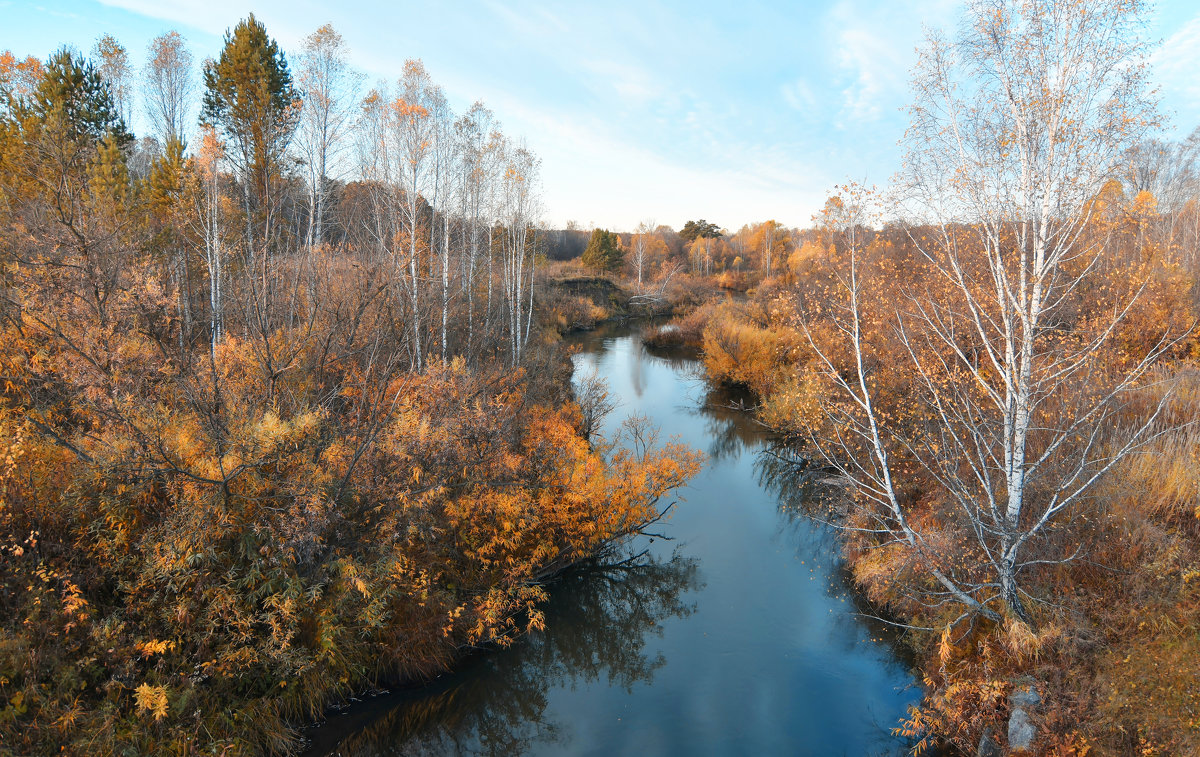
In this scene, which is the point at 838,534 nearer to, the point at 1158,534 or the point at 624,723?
the point at 1158,534

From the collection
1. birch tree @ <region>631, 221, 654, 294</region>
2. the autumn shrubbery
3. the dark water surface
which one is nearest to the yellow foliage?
the dark water surface

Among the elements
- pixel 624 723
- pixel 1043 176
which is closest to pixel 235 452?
pixel 624 723

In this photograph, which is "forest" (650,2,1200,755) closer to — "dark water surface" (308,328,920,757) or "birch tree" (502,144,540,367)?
"dark water surface" (308,328,920,757)

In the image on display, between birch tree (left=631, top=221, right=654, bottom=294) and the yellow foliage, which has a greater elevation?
birch tree (left=631, top=221, right=654, bottom=294)

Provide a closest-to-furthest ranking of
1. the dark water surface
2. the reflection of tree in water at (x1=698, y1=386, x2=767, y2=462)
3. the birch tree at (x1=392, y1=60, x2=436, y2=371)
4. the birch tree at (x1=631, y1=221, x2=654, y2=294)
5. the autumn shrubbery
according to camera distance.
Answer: the autumn shrubbery, the dark water surface, the birch tree at (x1=392, y1=60, x2=436, y2=371), the reflection of tree in water at (x1=698, y1=386, x2=767, y2=462), the birch tree at (x1=631, y1=221, x2=654, y2=294)

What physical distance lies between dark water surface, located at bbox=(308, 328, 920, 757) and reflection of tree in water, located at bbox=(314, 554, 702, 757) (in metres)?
0.02

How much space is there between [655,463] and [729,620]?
3382mm

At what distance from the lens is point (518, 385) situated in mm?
15852

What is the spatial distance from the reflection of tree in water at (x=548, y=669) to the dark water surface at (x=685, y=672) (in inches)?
0.9

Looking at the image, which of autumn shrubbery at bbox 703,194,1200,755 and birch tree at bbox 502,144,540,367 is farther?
birch tree at bbox 502,144,540,367

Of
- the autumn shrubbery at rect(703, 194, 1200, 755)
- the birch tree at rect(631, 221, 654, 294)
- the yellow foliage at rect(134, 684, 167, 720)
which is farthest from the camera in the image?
the birch tree at rect(631, 221, 654, 294)

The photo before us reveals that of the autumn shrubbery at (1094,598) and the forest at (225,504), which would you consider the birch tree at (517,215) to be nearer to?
the forest at (225,504)

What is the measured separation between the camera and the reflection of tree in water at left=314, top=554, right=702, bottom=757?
26.0 ft

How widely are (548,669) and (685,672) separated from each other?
2.35 meters
